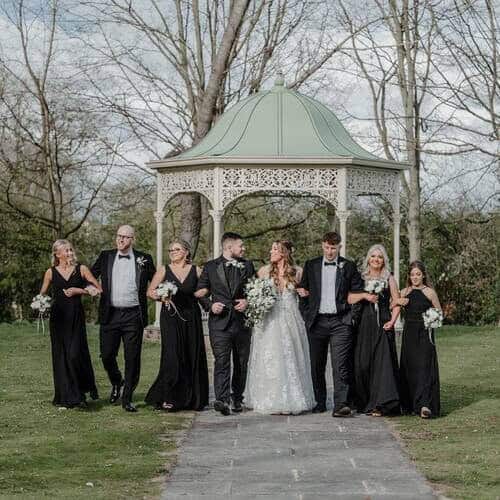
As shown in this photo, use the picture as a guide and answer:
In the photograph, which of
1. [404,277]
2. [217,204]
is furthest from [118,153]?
[217,204]

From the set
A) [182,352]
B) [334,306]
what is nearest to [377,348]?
[334,306]

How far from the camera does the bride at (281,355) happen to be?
39.1ft

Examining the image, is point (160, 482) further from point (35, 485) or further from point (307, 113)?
point (307, 113)

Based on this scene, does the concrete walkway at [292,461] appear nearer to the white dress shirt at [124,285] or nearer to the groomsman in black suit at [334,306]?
the groomsman in black suit at [334,306]

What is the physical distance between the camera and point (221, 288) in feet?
39.6

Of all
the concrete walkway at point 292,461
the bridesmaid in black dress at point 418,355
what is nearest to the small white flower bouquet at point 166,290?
the concrete walkway at point 292,461

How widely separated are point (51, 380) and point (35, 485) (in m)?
7.04

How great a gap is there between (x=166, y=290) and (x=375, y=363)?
7.37 ft

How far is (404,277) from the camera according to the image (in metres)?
30.0

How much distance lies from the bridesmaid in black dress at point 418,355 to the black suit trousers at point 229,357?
1.63m

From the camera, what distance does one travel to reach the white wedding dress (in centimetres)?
1191

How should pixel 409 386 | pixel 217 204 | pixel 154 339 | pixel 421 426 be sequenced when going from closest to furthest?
pixel 421 426, pixel 409 386, pixel 217 204, pixel 154 339

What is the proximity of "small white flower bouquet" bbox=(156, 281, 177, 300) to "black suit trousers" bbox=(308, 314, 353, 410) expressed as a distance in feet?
4.82

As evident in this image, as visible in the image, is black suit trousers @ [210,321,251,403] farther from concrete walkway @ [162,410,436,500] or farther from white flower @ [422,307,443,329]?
white flower @ [422,307,443,329]
